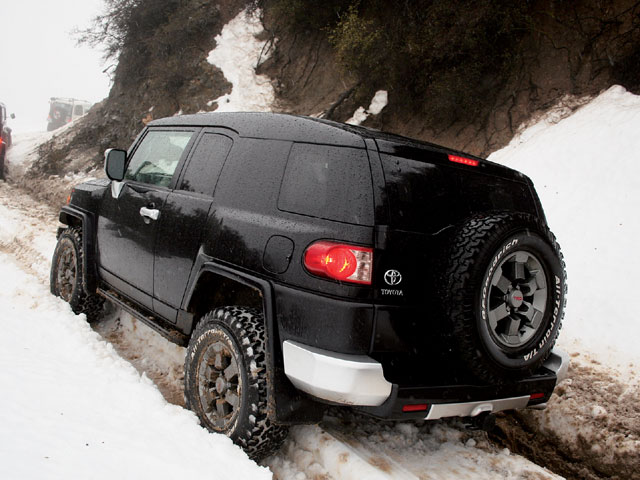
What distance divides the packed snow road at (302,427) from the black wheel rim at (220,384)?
11cm

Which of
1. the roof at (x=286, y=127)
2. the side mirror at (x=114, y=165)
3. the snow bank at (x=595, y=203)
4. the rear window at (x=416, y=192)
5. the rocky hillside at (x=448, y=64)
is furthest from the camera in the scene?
the rocky hillside at (x=448, y=64)

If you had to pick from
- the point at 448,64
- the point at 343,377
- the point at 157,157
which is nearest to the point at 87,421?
the point at 343,377

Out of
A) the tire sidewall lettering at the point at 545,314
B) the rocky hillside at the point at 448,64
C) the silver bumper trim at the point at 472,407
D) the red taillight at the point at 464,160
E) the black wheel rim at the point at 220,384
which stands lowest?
the black wheel rim at the point at 220,384

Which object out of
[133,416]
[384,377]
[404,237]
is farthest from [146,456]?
[404,237]

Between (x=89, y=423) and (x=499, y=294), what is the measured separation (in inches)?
86.1

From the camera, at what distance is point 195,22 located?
18172mm

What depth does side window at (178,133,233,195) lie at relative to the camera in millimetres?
3160

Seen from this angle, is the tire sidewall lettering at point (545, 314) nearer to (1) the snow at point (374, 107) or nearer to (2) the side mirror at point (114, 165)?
(2) the side mirror at point (114, 165)

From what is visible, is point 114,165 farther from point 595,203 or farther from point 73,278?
point 595,203

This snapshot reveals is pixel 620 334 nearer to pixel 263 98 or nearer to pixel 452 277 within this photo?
pixel 452 277

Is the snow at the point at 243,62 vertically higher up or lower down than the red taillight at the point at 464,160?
higher up

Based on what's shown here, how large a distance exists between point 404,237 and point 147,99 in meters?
18.0

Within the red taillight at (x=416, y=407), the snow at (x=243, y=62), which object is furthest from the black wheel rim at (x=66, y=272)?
→ the snow at (x=243, y=62)

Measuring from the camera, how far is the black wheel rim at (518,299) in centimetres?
254
